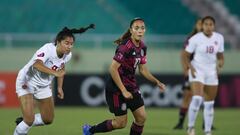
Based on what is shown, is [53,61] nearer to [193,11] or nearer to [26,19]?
[26,19]

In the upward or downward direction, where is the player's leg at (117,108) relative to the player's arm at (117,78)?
downward

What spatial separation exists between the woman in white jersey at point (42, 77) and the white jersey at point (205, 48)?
2997 millimetres

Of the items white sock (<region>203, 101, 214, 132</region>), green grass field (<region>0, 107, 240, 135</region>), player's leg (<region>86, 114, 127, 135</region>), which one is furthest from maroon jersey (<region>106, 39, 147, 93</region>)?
green grass field (<region>0, 107, 240, 135</region>)

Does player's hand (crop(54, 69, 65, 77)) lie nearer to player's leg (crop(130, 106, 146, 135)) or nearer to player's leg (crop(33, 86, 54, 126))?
player's leg (crop(33, 86, 54, 126))

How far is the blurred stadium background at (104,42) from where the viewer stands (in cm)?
2134

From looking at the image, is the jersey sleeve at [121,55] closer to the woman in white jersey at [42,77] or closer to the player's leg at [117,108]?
the player's leg at [117,108]

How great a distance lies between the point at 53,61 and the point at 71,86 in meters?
11.5

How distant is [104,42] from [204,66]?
11900mm

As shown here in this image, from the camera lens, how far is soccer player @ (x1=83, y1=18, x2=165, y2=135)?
378 inches

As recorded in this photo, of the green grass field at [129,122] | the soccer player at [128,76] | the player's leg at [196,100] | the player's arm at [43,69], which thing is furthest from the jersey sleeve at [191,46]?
the player's arm at [43,69]

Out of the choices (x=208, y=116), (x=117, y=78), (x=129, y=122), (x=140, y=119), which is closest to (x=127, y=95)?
(x=117, y=78)

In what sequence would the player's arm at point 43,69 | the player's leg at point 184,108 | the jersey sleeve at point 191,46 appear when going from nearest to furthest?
1. the player's arm at point 43,69
2. the jersey sleeve at point 191,46
3. the player's leg at point 184,108

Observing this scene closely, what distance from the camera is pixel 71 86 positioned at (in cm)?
2131

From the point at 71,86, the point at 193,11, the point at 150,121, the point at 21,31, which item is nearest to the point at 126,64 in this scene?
the point at 150,121
